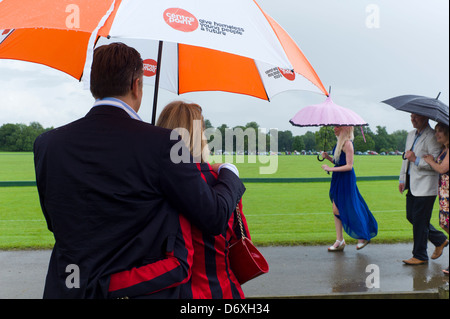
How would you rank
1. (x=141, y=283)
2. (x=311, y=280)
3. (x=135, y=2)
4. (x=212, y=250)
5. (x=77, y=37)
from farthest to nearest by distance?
(x=311, y=280) → (x=77, y=37) → (x=135, y=2) → (x=212, y=250) → (x=141, y=283)

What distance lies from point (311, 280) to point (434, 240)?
2.16 meters

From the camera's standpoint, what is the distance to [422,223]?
19.8ft

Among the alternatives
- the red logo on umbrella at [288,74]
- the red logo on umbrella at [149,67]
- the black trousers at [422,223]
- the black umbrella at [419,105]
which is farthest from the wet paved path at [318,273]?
the red logo on umbrella at [149,67]

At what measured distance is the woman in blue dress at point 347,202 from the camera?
22.8ft

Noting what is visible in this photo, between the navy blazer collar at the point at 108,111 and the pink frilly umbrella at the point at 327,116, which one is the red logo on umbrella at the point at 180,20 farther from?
the pink frilly umbrella at the point at 327,116

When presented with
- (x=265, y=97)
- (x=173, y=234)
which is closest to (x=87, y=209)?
(x=173, y=234)

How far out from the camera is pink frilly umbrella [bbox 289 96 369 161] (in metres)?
6.64

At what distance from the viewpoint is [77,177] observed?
69.3 inches

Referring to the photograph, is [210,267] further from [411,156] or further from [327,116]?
[327,116]

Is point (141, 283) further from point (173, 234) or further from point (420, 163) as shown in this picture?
point (420, 163)

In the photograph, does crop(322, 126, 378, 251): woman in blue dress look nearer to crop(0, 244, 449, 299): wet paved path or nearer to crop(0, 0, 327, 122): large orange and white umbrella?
crop(0, 244, 449, 299): wet paved path

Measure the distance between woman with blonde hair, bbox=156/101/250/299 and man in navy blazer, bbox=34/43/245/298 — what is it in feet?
0.54

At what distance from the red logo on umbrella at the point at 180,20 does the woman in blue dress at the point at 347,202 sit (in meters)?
4.87
